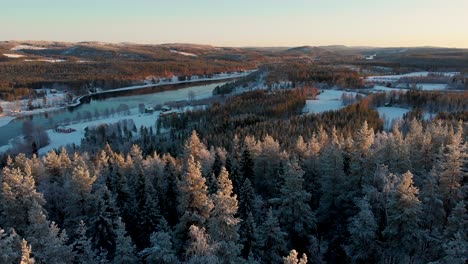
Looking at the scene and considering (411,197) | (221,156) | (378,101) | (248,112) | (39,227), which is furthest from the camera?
(378,101)

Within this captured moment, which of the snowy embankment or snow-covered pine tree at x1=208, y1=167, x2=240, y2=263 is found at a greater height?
snow-covered pine tree at x1=208, y1=167, x2=240, y2=263

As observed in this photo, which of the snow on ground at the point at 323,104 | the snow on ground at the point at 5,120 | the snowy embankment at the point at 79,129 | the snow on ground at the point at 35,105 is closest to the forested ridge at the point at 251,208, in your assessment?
the snowy embankment at the point at 79,129

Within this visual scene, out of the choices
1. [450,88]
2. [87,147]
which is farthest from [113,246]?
[450,88]

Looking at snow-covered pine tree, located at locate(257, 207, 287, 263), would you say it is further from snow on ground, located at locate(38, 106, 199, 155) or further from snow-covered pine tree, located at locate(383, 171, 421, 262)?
snow on ground, located at locate(38, 106, 199, 155)

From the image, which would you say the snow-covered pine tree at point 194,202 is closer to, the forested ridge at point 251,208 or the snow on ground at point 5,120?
the forested ridge at point 251,208

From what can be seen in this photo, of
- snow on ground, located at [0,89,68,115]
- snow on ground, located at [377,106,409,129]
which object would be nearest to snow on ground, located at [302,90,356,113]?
snow on ground, located at [377,106,409,129]

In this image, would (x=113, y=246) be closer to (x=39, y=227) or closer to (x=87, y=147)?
(x=39, y=227)

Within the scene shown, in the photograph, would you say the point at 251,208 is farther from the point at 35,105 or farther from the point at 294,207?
the point at 35,105

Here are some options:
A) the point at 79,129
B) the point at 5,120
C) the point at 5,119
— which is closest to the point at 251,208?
the point at 79,129

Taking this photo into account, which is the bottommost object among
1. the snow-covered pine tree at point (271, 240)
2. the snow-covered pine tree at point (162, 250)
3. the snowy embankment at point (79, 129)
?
the snowy embankment at point (79, 129)
